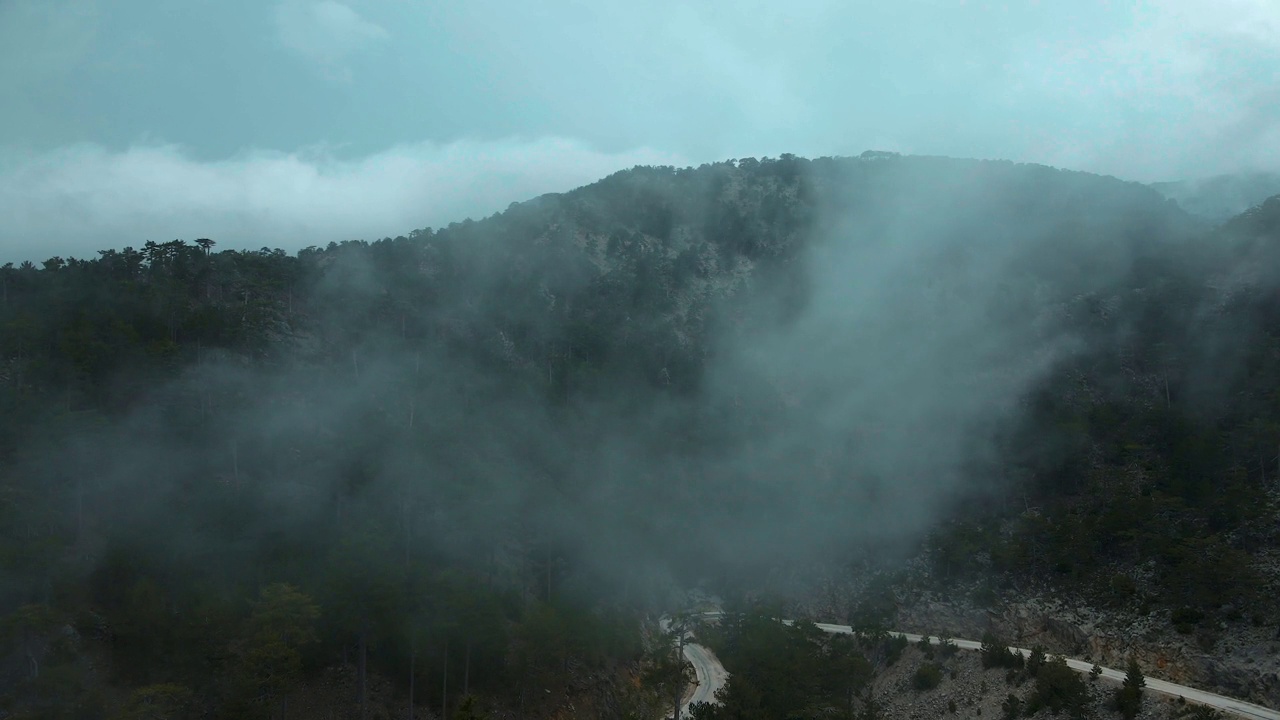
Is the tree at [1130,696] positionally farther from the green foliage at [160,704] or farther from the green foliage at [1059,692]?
the green foliage at [160,704]

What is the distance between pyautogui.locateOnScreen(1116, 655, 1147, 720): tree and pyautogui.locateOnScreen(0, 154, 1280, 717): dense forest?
11.5 meters

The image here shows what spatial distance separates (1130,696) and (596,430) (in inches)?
1775

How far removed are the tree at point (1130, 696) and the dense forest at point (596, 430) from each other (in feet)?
37.6

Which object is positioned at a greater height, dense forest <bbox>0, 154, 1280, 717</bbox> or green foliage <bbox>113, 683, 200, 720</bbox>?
dense forest <bbox>0, 154, 1280, 717</bbox>

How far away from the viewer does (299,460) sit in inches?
2035

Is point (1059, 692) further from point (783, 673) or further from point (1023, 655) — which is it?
point (783, 673)

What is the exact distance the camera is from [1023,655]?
42406 millimetres

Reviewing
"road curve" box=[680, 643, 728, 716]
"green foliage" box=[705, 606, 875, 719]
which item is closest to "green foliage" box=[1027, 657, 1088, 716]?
"green foliage" box=[705, 606, 875, 719]

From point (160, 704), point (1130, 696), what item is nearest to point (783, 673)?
point (1130, 696)

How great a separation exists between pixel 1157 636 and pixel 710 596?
30376mm

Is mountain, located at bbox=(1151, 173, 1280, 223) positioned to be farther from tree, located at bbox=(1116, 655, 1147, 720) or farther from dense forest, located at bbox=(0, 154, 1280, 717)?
tree, located at bbox=(1116, 655, 1147, 720)

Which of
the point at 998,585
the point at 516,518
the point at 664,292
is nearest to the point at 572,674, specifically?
the point at 516,518

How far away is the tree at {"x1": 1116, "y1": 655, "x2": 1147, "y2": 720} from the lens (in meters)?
33.5

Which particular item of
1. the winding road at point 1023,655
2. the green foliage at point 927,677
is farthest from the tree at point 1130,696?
the green foliage at point 927,677
